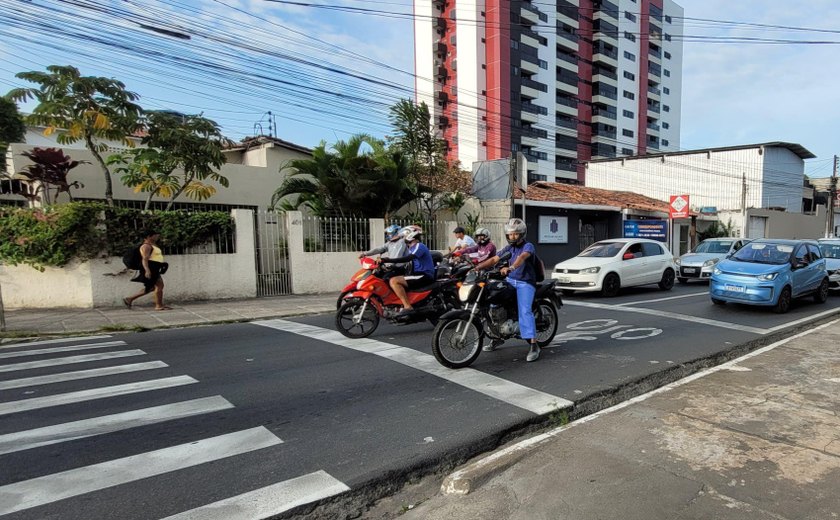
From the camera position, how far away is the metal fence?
13.6 metres

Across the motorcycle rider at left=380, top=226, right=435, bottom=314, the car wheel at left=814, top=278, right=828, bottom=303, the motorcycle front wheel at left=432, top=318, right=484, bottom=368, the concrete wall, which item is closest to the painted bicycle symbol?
the motorcycle front wheel at left=432, top=318, right=484, bottom=368

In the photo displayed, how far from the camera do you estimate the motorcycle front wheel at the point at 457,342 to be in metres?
5.77

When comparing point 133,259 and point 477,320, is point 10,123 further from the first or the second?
point 477,320

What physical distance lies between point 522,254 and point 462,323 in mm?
1123

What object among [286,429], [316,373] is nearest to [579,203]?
[316,373]

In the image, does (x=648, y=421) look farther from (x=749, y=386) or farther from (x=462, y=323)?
(x=462, y=323)

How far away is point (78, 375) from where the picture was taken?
5.68 meters

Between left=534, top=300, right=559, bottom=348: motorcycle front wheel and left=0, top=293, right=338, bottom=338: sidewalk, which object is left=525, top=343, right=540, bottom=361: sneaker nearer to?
left=534, top=300, right=559, bottom=348: motorcycle front wheel

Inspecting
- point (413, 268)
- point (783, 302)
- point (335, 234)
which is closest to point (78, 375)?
point (413, 268)

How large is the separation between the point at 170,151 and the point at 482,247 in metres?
7.73

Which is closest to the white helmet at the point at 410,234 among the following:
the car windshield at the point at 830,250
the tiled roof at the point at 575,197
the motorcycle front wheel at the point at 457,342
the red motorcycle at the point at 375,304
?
the red motorcycle at the point at 375,304

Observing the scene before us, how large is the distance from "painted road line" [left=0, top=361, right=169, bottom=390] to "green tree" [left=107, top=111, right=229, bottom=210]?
7110mm

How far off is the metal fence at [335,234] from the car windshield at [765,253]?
9.50 metres

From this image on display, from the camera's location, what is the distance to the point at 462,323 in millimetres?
5926
